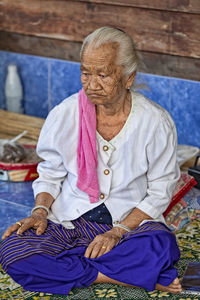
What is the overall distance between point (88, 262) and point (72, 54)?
8.89 ft

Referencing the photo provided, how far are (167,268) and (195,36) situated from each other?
6.80 feet

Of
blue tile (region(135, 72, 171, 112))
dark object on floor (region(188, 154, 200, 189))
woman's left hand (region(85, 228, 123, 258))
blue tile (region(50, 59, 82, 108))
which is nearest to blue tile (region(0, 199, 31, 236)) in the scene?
woman's left hand (region(85, 228, 123, 258))

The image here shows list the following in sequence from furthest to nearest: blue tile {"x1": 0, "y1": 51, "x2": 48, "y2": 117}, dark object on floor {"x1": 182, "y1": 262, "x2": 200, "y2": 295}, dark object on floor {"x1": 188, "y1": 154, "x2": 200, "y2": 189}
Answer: blue tile {"x1": 0, "y1": 51, "x2": 48, "y2": 117}, dark object on floor {"x1": 188, "y1": 154, "x2": 200, "y2": 189}, dark object on floor {"x1": 182, "y1": 262, "x2": 200, "y2": 295}

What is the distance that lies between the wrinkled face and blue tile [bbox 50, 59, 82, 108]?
89.8 inches

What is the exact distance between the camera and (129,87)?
2914 mm

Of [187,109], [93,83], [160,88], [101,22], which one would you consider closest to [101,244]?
[93,83]

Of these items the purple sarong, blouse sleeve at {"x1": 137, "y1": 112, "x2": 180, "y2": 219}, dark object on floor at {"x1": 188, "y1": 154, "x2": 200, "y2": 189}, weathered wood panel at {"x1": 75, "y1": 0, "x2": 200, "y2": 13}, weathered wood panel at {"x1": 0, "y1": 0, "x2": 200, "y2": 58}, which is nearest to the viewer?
the purple sarong

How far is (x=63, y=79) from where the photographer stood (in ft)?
17.0

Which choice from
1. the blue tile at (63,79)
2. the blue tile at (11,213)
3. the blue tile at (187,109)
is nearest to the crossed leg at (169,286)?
the blue tile at (11,213)

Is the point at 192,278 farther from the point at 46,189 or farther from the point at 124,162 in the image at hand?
the point at 46,189

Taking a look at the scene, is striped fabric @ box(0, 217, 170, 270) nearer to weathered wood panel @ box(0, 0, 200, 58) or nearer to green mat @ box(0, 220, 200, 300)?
Answer: green mat @ box(0, 220, 200, 300)

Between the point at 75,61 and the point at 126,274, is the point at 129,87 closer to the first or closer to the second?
the point at 126,274

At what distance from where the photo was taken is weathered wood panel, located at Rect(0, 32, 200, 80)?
4418mm

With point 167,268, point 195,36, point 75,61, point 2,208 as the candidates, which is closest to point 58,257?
point 167,268
